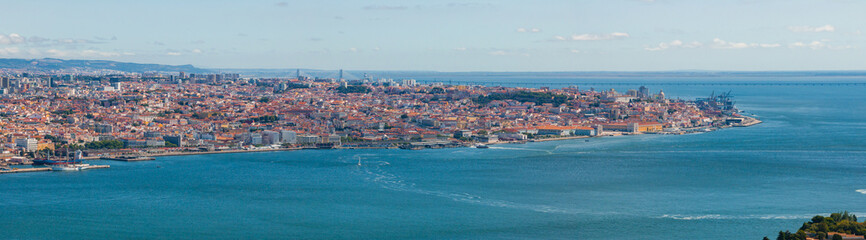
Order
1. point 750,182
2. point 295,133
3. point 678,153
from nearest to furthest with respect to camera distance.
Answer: point 750,182 < point 678,153 < point 295,133

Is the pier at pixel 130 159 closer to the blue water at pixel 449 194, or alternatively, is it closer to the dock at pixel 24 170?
the blue water at pixel 449 194

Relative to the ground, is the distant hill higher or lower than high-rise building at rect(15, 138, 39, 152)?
higher

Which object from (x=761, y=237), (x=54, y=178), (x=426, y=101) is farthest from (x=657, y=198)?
(x=426, y=101)

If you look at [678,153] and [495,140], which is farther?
[495,140]

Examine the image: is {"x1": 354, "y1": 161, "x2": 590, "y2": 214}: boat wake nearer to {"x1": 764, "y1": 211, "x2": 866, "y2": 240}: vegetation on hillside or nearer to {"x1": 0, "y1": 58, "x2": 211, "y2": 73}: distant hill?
{"x1": 764, "y1": 211, "x2": 866, "y2": 240}: vegetation on hillside

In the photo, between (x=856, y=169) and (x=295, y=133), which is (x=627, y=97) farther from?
(x=856, y=169)

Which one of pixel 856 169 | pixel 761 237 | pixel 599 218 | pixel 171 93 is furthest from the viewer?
pixel 171 93

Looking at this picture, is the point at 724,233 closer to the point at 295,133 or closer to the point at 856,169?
the point at 856,169

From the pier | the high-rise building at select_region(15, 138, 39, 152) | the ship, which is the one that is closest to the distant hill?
the high-rise building at select_region(15, 138, 39, 152)
